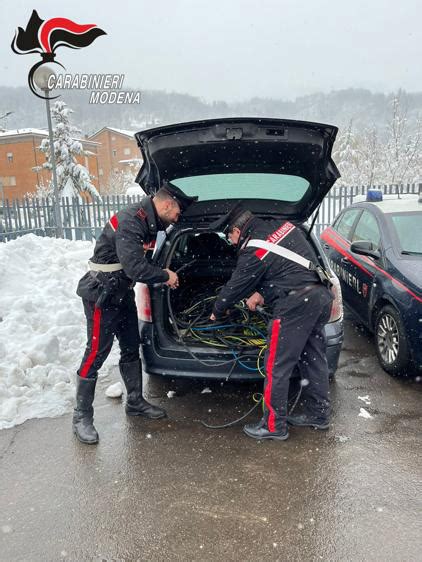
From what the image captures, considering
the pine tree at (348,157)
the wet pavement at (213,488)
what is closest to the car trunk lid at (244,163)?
the wet pavement at (213,488)

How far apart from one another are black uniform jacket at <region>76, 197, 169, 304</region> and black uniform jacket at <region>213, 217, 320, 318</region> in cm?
54

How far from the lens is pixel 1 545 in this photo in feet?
7.34

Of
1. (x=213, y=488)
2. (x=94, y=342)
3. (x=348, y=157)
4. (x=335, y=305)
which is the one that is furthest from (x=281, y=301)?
(x=348, y=157)

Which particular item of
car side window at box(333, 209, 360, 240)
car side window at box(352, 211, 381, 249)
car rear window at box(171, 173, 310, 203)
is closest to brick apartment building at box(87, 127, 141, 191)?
car side window at box(333, 209, 360, 240)

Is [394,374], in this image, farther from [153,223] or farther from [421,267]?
[153,223]

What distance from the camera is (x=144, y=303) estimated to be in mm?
3518

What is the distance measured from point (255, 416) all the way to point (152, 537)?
138cm

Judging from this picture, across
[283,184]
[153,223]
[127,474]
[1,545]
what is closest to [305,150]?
[283,184]

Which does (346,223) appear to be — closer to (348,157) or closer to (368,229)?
(368,229)

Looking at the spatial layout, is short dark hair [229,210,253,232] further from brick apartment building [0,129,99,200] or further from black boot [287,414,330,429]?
brick apartment building [0,129,99,200]

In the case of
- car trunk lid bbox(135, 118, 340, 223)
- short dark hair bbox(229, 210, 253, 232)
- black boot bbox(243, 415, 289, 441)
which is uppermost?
car trunk lid bbox(135, 118, 340, 223)

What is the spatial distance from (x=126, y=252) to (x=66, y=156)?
24.2 metres

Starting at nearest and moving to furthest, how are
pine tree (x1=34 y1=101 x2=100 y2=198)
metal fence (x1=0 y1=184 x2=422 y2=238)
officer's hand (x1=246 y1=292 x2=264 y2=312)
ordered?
1. officer's hand (x1=246 y1=292 x2=264 y2=312)
2. metal fence (x1=0 y1=184 x2=422 y2=238)
3. pine tree (x1=34 y1=101 x2=100 y2=198)

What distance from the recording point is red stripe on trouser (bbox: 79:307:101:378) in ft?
10.1
